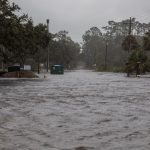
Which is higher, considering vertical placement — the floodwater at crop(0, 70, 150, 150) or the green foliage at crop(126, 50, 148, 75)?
the green foliage at crop(126, 50, 148, 75)

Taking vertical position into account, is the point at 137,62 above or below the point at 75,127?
above

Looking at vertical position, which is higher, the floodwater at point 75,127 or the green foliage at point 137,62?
the green foliage at point 137,62

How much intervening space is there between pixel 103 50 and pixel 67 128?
180462mm

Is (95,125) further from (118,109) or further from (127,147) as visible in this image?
(118,109)

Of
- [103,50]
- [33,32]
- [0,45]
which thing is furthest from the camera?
[103,50]

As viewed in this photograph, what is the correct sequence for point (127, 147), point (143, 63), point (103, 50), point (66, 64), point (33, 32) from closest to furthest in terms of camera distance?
1. point (127, 147)
2. point (33, 32)
3. point (143, 63)
4. point (66, 64)
5. point (103, 50)

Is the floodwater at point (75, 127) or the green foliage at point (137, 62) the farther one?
the green foliage at point (137, 62)

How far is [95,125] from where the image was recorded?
12031 mm

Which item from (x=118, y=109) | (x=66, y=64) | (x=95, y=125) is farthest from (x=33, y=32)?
(x=66, y=64)

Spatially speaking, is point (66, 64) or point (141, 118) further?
point (66, 64)

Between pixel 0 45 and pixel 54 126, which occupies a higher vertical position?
pixel 0 45

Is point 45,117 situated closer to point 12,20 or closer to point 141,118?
point 141,118

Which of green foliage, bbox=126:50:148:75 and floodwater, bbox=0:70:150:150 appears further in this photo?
green foliage, bbox=126:50:148:75

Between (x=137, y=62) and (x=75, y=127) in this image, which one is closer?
(x=75, y=127)
